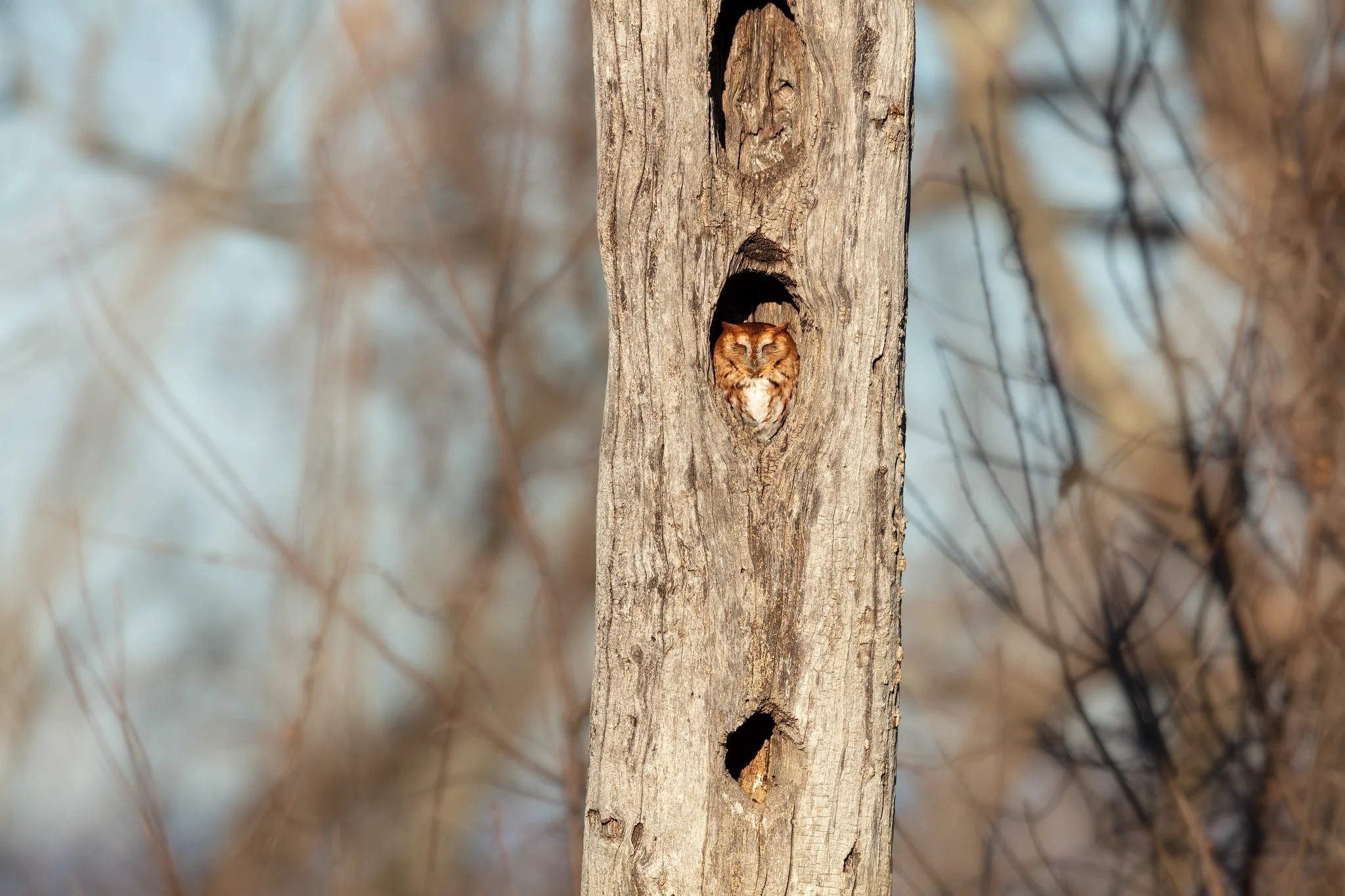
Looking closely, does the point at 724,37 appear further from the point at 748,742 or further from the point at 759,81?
the point at 748,742

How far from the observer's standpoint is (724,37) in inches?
82.8

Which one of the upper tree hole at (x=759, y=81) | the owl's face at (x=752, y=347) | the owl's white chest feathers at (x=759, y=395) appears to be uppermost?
the upper tree hole at (x=759, y=81)

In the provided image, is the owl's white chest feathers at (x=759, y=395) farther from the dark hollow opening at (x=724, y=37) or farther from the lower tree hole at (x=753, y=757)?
the lower tree hole at (x=753, y=757)

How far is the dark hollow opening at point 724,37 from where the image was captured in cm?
206

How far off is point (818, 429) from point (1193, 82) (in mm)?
4045

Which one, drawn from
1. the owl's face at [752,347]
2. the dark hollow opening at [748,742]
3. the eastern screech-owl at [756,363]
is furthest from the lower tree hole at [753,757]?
the owl's face at [752,347]

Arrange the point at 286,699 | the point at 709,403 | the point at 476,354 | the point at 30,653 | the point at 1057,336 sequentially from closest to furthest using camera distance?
the point at 709,403, the point at 476,354, the point at 30,653, the point at 286,699, the point at 1057,336

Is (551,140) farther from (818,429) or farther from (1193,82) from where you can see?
(818,429)

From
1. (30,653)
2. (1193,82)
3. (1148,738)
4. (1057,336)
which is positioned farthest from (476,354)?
(1193,82)

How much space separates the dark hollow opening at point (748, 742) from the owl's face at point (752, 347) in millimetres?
795

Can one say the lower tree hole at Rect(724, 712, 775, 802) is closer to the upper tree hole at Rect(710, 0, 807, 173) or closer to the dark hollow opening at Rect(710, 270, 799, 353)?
the dark hollow opening at Rect(710, 270, 799, 353)

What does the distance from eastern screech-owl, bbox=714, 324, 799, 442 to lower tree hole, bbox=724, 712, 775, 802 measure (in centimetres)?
65

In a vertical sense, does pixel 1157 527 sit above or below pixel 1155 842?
above

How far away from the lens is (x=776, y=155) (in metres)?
2.10
